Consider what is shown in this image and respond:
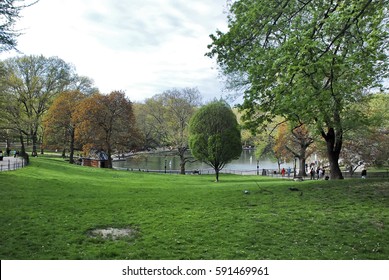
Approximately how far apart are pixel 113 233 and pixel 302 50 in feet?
22.5

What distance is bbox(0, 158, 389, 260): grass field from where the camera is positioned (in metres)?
7.00

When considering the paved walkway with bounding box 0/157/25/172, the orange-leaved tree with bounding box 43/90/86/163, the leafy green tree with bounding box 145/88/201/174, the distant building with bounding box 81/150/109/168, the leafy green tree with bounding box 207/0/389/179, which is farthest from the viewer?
the leafy green tree with bounding box 145/88/201/174

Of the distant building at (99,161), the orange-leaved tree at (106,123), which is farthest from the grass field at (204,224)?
the distant building at (99,161)

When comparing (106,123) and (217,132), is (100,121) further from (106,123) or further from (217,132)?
(217,132)

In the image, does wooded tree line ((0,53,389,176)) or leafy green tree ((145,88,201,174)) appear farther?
leafy green tree ((145,88,201,174))

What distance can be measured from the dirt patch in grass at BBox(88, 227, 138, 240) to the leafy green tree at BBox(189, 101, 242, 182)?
2003 centimetres

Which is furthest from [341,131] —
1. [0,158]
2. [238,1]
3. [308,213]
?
[0,158]

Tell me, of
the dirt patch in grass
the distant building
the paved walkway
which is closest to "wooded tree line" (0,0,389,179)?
the distant building

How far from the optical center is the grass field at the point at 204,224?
23.0 feet

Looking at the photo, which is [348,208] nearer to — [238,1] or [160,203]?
[160,203]

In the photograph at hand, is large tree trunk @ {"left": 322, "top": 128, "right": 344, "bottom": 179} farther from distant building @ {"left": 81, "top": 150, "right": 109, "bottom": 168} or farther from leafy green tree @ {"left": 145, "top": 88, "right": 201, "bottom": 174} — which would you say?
distant building @ {"left": 81, "top": 150, "right": 109, "bottom": 168}

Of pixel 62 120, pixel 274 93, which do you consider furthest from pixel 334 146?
pixel 62 120

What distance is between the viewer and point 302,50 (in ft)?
24.6

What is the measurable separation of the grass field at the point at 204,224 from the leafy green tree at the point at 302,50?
11.4 feet
